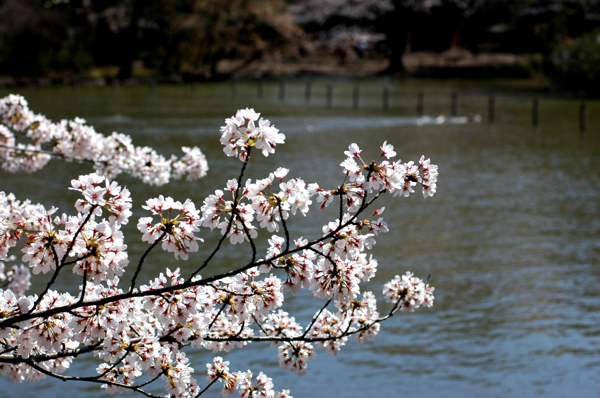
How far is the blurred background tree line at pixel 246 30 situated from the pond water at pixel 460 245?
63.5ft

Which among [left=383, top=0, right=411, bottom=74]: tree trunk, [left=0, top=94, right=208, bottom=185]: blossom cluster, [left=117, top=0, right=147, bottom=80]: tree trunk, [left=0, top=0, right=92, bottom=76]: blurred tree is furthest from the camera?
[left=383, top=0, right=411, bottom=74]: tree trunk

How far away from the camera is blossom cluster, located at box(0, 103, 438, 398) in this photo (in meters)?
3.59

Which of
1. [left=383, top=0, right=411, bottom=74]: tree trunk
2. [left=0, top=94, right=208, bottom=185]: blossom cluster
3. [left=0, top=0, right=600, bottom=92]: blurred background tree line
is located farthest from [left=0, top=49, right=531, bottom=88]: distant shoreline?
[left=0, top=94, right=208, bottom=185]: blossom cluster

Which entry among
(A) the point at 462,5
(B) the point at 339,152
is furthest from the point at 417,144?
(A) the point at 462,5

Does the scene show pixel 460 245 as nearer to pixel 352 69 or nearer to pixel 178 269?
pixel 178 269

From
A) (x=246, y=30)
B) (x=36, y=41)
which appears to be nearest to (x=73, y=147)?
(x=36, y=41)

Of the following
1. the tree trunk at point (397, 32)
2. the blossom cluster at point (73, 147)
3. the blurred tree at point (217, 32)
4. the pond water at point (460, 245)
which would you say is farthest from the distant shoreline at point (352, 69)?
the blossom cluster at point (73, 147)

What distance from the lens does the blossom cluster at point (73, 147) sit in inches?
269

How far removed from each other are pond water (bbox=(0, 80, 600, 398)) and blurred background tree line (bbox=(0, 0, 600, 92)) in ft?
63.5

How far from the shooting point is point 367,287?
1113 centimetres

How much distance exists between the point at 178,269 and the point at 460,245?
30.2 feet

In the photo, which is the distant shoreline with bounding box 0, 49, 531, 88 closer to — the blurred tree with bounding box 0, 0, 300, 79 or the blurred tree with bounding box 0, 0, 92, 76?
the blurred tree with bounding box 0, 0, 92, 76

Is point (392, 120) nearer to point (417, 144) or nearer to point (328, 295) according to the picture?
point (417, 144)

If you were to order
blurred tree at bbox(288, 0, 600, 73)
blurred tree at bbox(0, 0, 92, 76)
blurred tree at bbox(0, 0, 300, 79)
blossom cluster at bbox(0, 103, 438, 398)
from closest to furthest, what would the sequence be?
blossom cluster at bbox(0, 103, 438, 398), blurred tree at bbox(0, 0, 92, 76), blurred tree at bbox(0, 0, 300, 79), blurred tree at bbox(288, 0, 600, 73)
